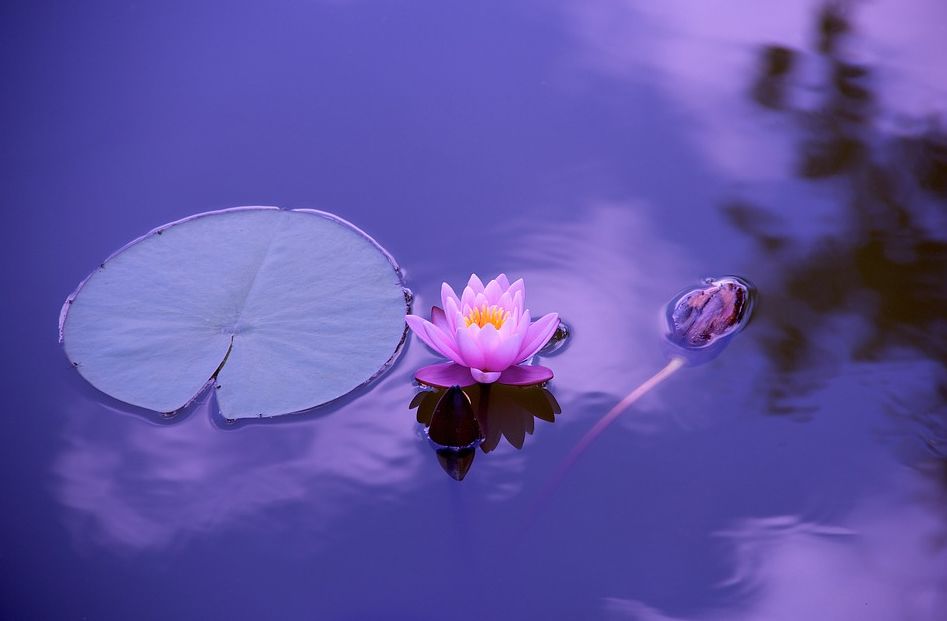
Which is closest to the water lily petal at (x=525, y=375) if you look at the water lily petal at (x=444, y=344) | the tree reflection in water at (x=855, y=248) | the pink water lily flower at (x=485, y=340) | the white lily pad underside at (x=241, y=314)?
the pink water lily flower at (x=485, y=340)

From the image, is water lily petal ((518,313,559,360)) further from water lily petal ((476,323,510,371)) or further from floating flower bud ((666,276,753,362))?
floating flower bud ((666,276,753,362))

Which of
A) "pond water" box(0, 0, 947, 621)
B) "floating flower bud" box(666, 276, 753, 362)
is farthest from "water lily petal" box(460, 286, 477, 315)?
"floating flower bud" box(666, 276, 753, 362)

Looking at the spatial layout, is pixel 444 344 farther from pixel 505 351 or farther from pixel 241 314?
pixel 241 314

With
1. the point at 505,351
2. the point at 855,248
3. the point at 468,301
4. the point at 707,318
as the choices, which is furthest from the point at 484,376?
the point at 855,248

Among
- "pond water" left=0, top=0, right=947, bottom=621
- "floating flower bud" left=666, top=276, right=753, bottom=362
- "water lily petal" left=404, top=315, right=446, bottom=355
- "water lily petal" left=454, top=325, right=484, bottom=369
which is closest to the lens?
"pond water" left=0, top=0, right=947, bottom=621

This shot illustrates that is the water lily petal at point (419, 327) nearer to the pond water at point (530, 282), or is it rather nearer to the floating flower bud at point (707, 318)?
the pond water at point (530, 282)

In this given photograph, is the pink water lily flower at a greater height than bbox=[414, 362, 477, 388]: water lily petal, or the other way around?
the pink water lily flower

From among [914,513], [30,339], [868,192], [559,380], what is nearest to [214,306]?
[30,339]
